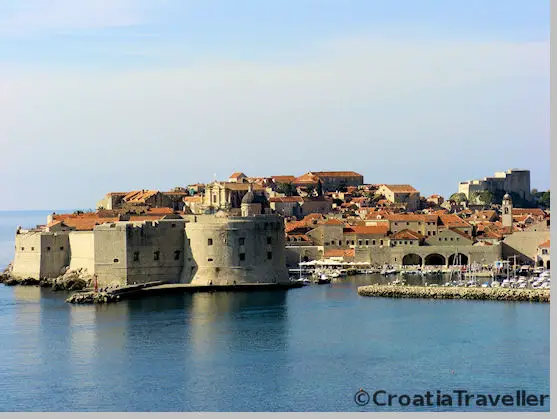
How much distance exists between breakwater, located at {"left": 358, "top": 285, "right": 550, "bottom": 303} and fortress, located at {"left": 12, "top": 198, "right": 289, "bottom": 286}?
10.8ft

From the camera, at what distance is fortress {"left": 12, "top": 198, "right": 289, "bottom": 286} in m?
40.2

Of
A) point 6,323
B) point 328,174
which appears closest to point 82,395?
point 6,323

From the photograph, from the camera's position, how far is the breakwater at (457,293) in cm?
3669

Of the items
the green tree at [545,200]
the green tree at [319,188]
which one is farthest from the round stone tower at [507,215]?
the green tree at [545,200]

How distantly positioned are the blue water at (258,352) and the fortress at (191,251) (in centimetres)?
251

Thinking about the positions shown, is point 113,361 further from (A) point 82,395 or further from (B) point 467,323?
(B) point 467,323

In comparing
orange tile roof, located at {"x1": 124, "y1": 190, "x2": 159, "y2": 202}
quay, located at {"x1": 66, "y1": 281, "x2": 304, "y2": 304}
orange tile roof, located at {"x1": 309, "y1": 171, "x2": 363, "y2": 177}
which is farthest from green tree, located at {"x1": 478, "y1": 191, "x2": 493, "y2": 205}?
quay, located at {"x1": 66, "y1": 281, "x2": 304, "y2": 304}

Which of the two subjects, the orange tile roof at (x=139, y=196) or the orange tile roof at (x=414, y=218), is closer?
the orange tile roof at (x=414, y=218)

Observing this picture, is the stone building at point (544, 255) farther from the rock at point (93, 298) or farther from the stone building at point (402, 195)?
the stone building at point (402, 195)

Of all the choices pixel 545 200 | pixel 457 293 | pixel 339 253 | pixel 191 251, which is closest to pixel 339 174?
pixel 545 200

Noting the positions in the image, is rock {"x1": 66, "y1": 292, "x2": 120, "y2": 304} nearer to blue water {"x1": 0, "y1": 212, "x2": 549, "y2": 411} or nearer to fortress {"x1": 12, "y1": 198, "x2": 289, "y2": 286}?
blue water {"x1": 0, "y1": 212, "x2": 549, "y2": 411}

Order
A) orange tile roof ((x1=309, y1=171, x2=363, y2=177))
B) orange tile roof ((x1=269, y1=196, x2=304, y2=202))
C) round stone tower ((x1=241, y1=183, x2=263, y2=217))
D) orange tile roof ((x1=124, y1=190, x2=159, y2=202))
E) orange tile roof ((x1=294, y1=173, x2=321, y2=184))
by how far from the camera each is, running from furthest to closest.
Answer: orange tile roof ((x1=309, y1=171, x2=363, y2=177))
orange tile roof ((x1=294, y1=173, x2=321, y2=184))
orange tile roof ((x1=269, y1=196, x2=304, y2=202))
orange tile roof ((x1=124, y1=190, x2=159, y2=202))
round stone tower ((x1=241, y1=183, x2=263, y2=217))

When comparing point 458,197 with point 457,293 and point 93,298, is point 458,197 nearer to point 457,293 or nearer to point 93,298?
point 457,293

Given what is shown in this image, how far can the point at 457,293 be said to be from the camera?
125 ft
